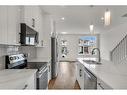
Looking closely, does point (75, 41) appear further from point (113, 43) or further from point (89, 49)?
point (113, 43)

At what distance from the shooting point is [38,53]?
5.84 metres

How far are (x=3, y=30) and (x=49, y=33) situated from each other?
3.87 metres

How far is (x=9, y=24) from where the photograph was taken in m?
2.19

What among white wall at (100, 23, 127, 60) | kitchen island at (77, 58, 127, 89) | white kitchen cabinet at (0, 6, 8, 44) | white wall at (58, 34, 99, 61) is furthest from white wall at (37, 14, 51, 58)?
white wall at (58, 34, 99, 61)

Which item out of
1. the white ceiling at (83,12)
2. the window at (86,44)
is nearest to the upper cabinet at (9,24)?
the white ceiling at (83,12)

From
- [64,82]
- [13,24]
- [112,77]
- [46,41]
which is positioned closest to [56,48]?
[46,41]

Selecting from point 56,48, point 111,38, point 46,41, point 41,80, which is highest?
point 111,38

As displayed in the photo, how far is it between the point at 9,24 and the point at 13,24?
0.49ft

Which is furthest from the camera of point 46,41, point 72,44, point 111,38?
point 72,44

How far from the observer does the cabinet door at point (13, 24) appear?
220cm

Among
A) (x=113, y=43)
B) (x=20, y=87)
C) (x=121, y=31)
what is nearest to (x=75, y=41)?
(x=113, y=43)

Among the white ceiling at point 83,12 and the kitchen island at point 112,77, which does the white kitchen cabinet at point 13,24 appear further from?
the white ceiling at point 83,12

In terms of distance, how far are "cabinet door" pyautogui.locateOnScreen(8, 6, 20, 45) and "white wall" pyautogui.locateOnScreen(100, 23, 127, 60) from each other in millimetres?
7150

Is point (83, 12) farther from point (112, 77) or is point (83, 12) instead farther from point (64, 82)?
point (112, 77)
